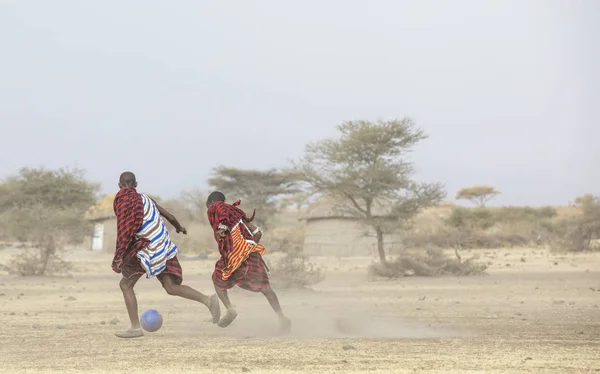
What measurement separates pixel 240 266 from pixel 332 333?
Result: 1.42 metres

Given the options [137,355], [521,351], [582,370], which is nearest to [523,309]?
[521,351]

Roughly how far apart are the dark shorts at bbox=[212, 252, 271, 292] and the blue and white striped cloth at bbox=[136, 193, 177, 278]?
87 cm

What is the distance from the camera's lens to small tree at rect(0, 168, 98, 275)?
25062 mm

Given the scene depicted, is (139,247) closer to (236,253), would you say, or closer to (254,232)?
(236,253)

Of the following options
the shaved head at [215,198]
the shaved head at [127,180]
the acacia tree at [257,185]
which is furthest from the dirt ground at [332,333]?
the acacia tree at [257,185]

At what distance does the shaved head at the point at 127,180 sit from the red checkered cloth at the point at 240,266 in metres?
1.01

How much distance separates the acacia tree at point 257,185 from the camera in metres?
48.7

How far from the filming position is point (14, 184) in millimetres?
30422

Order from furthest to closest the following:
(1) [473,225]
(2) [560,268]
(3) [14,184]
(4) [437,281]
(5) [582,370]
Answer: (1) [473,225] < (3) [14,184] < (2) [560,268] < (4) [437,281] < (5) [582,370]

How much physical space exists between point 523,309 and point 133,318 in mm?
6702

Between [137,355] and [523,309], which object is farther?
[523,309]

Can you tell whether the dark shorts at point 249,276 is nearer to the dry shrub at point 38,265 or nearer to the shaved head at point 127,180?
the shaved head at point 127,180

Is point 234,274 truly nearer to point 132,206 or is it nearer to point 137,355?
point 132,206

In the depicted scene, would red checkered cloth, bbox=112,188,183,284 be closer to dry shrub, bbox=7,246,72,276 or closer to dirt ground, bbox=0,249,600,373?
dirt ground, bbox=0,249,600,373
